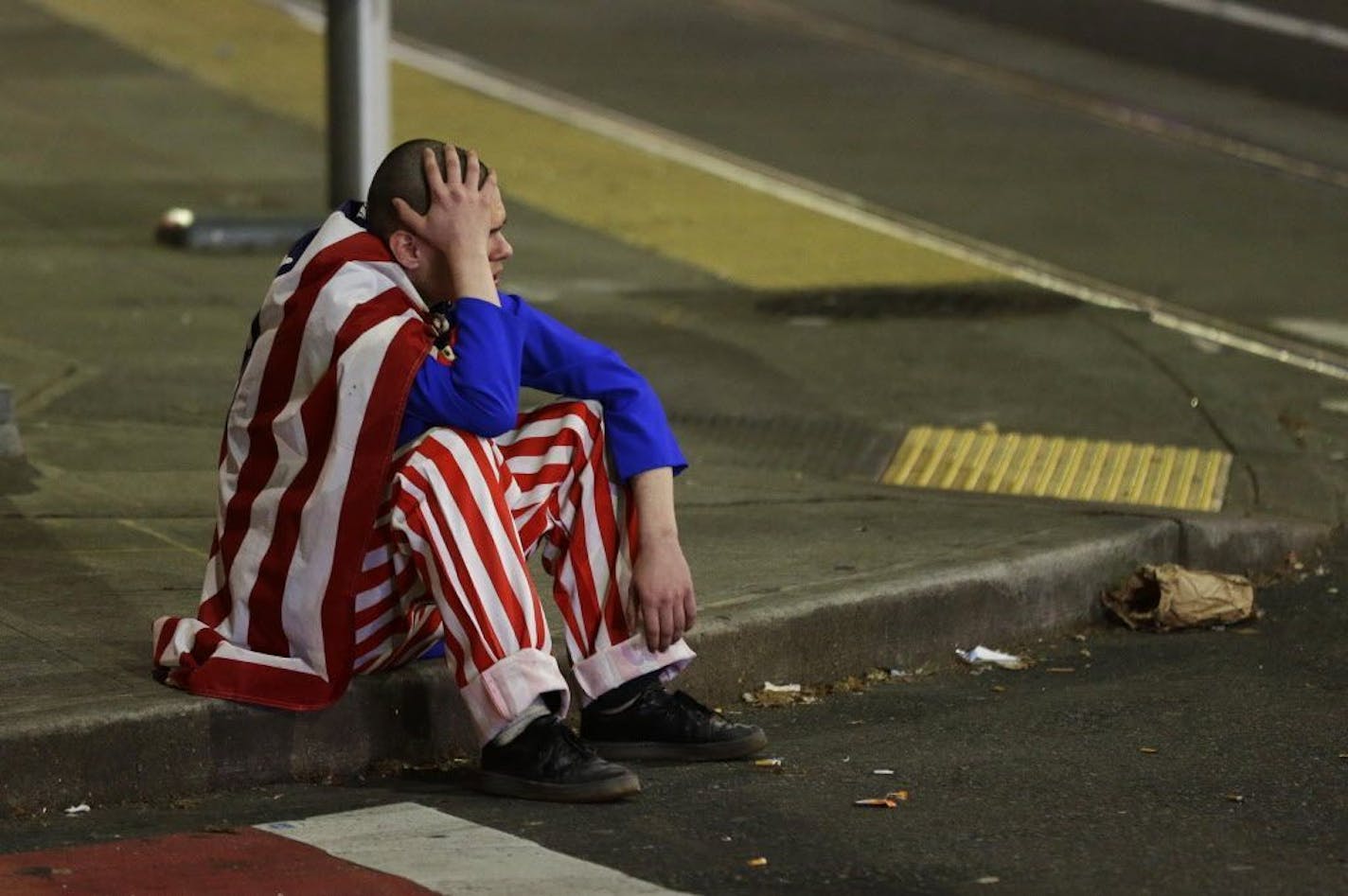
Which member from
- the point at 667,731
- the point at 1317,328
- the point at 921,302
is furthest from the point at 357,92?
the point at 667,731

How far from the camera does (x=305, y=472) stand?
433 cm

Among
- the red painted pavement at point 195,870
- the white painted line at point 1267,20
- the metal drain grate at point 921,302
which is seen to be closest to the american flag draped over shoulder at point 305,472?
the red painted pavement at point 195,870

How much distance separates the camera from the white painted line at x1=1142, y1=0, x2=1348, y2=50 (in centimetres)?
1423

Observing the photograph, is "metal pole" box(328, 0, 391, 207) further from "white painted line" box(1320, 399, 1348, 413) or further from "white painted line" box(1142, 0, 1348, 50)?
"white painted line" box(1142, 0, 1348, 50)

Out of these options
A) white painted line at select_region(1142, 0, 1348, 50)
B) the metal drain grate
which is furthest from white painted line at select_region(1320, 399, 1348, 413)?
white painted line at select_region(1142, 0, 1348, 50)

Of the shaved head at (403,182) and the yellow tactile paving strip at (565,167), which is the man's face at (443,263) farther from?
the yellow tactile paving strip at (565,167)

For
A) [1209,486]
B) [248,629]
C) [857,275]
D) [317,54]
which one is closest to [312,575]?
[248,629]

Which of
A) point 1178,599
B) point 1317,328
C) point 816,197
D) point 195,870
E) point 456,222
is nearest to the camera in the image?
point 195,870

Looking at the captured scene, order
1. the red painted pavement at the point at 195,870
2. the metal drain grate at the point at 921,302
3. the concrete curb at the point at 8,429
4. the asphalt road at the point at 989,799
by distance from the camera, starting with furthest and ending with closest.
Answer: the metal drain grate at the point at 921,302 < the concrete curb at the point at 8,429 < the asphalt road at the point at 989,799 < the red painted pavement at the point at 195,870

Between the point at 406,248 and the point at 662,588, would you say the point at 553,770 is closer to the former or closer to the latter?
the point at 662,588

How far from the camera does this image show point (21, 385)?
7223 mm

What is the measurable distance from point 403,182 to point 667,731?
1.08 meters

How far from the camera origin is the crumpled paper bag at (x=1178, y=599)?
564cm

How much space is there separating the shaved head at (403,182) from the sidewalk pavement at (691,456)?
81cm
